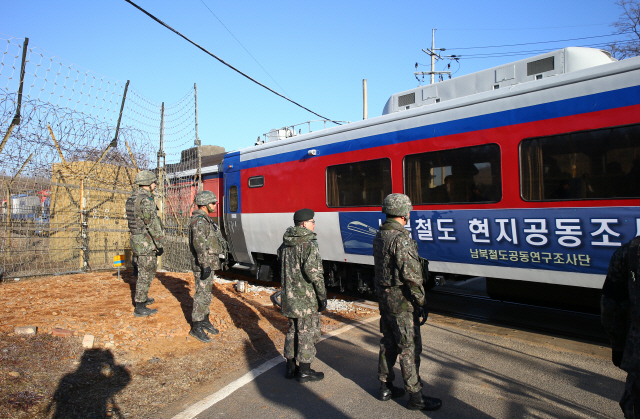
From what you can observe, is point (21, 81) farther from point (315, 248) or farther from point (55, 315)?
Answer: point (315, 248)

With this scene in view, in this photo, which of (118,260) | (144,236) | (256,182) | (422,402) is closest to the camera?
(422,402)

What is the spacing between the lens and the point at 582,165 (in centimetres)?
496

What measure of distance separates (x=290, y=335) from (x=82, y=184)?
7299 millimetres

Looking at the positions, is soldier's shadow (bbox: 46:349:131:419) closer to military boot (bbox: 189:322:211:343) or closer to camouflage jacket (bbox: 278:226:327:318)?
military boot (bbox: 189:322:211:343)

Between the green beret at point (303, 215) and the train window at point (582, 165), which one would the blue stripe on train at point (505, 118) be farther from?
the green beret at point (303, 215)

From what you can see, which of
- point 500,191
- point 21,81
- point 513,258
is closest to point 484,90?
point 500,191

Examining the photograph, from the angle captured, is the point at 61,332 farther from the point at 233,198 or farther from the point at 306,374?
the point at 233,198

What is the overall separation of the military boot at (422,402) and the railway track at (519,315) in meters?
2.91

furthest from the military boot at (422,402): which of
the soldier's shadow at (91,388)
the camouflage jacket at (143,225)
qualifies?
the camouflage jacket at (143,225)

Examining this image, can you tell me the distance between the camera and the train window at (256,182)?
943 centimetres

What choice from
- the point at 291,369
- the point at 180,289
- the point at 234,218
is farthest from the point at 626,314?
the point at 234,218

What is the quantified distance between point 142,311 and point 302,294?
10.4ft

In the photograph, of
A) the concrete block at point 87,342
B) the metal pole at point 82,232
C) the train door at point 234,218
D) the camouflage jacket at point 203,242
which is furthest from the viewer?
the train door at point 234,218

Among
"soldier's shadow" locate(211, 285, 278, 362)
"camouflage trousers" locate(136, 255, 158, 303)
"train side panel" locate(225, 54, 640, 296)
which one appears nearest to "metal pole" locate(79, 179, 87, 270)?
"soldier's shadow" locate(211, 285, 278, 362)
